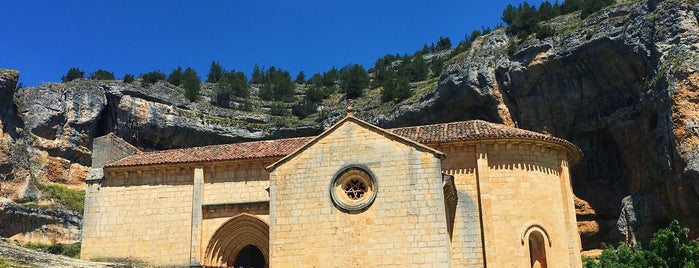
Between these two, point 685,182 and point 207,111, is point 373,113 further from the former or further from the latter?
point 685,182

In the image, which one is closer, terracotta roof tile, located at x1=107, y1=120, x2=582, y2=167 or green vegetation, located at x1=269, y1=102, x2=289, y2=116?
terracotta roof tile, located at x1=107, y1=120, x2=582, y2=167

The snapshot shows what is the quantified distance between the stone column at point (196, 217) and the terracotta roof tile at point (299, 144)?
728mm

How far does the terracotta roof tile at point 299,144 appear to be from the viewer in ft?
73.2

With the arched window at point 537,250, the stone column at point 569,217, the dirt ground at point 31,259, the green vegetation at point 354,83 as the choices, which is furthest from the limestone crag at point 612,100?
the dirt ground at point 31,259

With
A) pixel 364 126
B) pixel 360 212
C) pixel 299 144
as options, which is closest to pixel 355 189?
pixel 360 212

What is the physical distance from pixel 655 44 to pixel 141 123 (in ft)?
125

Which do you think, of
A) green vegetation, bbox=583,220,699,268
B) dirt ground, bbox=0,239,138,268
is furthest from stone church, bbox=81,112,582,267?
→ dirt ground, bbox=0,239,138,268

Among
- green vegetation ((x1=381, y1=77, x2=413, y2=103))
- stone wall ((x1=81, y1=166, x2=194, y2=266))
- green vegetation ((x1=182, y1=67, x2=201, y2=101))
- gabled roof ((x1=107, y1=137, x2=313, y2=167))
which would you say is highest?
green vegetation ((x1=182, y1=67, x2=201, y2=101))

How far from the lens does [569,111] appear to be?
39.3 meters

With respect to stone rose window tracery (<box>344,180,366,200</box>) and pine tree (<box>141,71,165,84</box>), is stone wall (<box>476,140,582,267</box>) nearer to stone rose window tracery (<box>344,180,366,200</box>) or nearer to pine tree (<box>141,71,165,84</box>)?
stone rose window tracery (<box>344,180,366,200</box>)

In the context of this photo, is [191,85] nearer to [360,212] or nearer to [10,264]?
[360,212]

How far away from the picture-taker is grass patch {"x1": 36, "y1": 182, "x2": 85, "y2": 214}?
46.3m

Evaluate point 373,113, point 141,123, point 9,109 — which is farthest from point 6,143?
point 373,113

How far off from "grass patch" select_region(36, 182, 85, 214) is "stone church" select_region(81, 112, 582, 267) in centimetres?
2145
